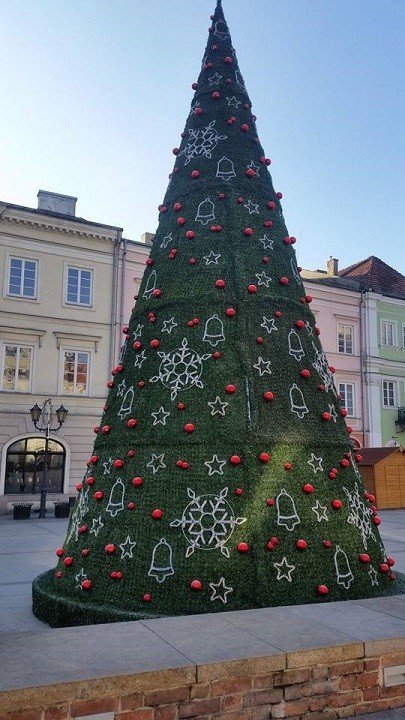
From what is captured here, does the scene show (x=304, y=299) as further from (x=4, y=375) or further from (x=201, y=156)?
(x=4, y=375)

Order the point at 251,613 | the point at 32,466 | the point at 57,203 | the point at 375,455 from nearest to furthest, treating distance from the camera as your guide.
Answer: the point at 251,613 < the point at 32,466 < the point at 375,455 < the point at 57,203

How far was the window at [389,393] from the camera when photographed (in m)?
27.5

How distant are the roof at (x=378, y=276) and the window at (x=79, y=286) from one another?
571 inches

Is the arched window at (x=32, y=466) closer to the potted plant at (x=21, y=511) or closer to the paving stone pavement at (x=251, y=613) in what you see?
the potted plant at (x=21, y=511)

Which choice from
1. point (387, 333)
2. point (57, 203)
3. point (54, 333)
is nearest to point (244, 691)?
point (54, 333)

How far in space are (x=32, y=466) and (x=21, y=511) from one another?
9.53ft

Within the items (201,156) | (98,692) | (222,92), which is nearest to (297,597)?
(98,692)

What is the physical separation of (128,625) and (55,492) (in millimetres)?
16296

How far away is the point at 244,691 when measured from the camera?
2.93 metres

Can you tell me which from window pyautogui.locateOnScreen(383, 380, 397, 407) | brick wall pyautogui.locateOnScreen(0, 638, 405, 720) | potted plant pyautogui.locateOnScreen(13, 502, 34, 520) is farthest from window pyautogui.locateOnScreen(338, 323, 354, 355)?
brick wall pyautogui.locateOnScreen(0, 638, 405, 720)

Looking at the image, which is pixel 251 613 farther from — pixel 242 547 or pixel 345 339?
pixel 345 339

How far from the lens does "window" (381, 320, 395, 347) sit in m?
28.2

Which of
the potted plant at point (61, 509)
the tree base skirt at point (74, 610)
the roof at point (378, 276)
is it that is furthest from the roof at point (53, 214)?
the tree base skirt at point (74, 610)

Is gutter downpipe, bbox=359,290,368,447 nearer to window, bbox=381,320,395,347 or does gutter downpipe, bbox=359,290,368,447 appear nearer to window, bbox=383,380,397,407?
window, bbox=381,320,395,347
